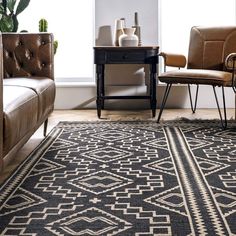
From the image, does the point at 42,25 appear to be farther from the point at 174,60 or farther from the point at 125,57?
the point at 174,60

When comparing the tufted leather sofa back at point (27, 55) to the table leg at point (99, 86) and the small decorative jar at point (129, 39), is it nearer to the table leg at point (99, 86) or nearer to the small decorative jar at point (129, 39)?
the table leg at point (99, 86)

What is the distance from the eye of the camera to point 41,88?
2.60 meters

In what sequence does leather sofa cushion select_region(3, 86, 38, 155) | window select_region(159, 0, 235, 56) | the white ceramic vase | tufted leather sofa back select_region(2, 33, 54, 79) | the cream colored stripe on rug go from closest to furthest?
the cream colored stripe on rug → leather sofa cushion select_region(3, 86, 38, 155) → tufted leather sofa back select_region(2, 33, 54, 79) → the white ceramic vase → window select_region(159, 0, 235, 56)

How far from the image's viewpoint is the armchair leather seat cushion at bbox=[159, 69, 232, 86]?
3059 mm

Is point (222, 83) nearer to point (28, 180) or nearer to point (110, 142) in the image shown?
point (110, 142)

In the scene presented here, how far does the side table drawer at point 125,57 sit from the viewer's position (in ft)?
11.8

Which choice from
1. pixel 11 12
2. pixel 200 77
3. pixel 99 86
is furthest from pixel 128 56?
pixel 11 12

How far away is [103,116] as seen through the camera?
3709 mm

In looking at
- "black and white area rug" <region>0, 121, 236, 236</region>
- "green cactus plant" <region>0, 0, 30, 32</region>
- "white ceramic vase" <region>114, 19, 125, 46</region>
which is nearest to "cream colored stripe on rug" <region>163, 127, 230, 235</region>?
"black and white area rug" <region>0, 121, 236, 236</region>

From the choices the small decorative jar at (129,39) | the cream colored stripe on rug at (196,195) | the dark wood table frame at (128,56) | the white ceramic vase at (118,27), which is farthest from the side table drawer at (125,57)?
the cream colored stripe on rug at (196,195)

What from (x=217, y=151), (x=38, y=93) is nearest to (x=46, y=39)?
(x=38, y=93)

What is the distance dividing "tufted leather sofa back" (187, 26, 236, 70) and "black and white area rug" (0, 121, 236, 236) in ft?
2.68

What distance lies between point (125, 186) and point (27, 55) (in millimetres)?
1474

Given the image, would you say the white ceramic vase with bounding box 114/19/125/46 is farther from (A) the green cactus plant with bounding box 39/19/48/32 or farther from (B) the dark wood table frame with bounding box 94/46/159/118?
(A) the green cactus plant with bounding box 39/19/48/32
